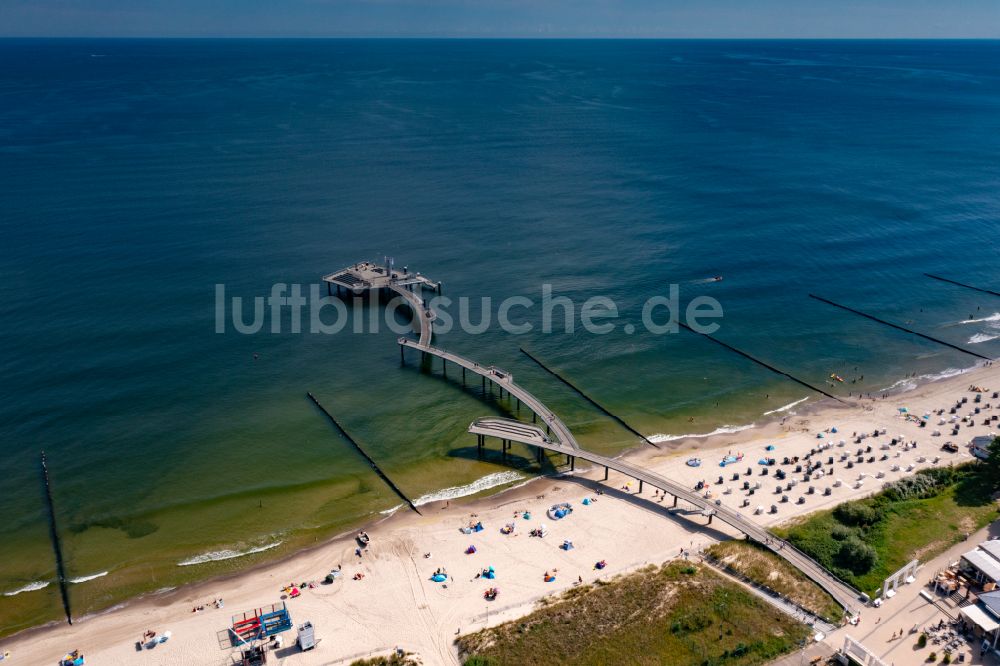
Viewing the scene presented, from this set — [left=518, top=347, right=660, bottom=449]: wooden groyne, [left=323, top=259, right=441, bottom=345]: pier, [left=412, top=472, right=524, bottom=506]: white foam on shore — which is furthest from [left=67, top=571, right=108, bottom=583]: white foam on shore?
[left=323, top=259, right=441, bottom=345]: pier

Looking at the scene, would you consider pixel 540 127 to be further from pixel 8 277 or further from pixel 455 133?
pixel 8 277

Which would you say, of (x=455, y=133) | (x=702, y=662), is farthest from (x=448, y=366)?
(x=455, y=133)

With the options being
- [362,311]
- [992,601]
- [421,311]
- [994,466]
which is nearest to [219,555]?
[421,311]

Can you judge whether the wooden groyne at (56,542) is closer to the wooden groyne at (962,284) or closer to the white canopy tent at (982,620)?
the white canopy tent at (982,620)

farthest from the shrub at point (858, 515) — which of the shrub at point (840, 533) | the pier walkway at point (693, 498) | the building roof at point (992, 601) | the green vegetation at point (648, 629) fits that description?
the green vegetation at point (648, 629)

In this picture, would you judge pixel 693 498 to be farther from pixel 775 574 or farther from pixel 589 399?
pixel 589 399
